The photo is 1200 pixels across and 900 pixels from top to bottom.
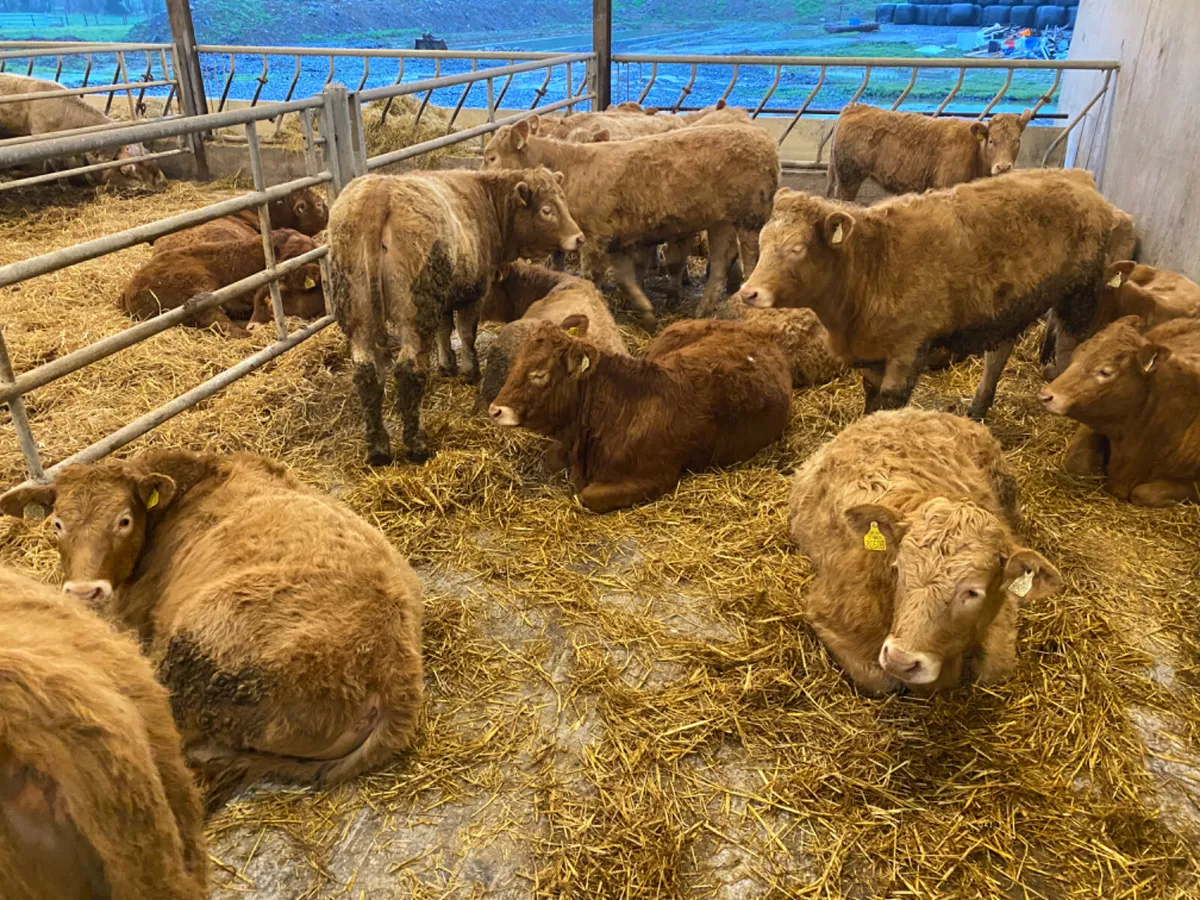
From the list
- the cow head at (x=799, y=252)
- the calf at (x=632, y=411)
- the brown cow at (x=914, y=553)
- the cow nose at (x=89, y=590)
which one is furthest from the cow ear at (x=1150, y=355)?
the cow nose at (x=89, y=590)

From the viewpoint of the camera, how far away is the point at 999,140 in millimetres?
8031

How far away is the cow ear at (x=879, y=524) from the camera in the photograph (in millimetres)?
2871

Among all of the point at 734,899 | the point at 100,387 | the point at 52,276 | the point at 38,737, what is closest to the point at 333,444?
the point at 100,387

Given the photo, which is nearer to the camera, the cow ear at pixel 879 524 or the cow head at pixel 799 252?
the cow ear at pixel 879 524

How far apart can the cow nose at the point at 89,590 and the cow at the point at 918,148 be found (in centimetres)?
775

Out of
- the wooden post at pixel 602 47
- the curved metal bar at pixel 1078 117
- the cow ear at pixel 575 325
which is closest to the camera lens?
the cow ear at pixel 575 325

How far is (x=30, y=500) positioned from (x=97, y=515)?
1.00 ft

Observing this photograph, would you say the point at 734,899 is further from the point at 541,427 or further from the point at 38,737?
the point at 541,427

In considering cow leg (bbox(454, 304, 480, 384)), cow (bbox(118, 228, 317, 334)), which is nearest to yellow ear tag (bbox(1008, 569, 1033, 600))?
cow leg (bbox(454, 304, 480, 384))

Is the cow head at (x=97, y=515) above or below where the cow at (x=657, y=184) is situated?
below

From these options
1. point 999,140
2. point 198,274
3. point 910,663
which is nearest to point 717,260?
point 999,140

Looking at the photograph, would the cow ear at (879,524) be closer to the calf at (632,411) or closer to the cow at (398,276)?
the calf at (632,411)

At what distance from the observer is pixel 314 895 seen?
2418 mm

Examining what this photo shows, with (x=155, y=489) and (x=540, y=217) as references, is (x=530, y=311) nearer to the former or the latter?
(x=540, y=217)
